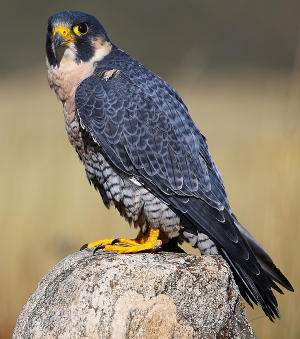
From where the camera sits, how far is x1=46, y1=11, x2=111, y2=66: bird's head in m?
4.02

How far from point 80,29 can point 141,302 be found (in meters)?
1.94

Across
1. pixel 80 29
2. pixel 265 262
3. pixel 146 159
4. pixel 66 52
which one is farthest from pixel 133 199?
pixel 80 29

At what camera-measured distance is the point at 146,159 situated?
3865 mm

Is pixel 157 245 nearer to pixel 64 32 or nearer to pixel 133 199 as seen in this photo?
pixel 133 199

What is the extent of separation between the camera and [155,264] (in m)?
3.14

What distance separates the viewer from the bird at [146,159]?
3.66 m

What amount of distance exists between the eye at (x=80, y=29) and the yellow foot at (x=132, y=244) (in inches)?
53.2

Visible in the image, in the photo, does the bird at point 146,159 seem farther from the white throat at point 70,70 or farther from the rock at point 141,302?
the rock at point 141,302

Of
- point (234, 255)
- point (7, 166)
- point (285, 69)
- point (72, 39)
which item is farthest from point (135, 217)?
point (285, 69)

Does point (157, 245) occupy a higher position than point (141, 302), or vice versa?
point (157, 245)

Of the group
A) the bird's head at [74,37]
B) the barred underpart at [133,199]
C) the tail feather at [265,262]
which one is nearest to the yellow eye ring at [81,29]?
the bird's head at [74,37]

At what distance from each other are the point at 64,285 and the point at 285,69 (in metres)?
13.8

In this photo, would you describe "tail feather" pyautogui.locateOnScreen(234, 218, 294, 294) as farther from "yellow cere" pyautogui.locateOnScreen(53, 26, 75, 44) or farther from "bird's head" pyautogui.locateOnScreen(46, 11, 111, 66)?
"yellow cere" pyautogui.locateOnScreen(53, 26, 75, 44)

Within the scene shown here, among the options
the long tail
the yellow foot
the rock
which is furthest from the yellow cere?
the long tail
